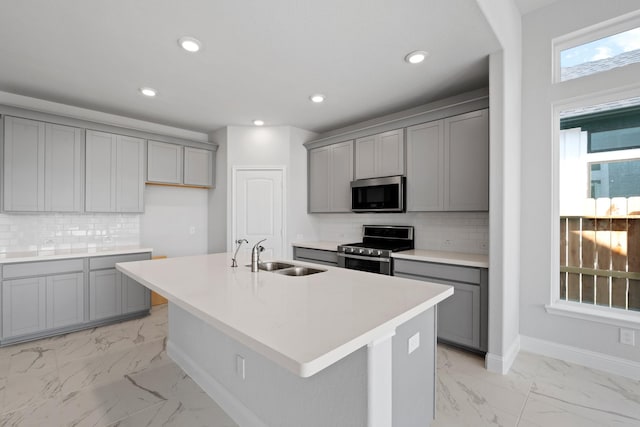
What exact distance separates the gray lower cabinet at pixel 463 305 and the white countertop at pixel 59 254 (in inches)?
134

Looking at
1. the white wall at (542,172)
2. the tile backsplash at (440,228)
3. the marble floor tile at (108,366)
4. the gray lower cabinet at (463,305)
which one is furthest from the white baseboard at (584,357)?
the marble floor tile at (108,366)

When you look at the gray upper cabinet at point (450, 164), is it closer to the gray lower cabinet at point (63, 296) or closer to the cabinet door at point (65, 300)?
the gray lower cabinet at point (63, 296)

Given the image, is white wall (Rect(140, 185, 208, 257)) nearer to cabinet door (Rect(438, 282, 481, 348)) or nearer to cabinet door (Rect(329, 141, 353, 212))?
cabinet door (Rect(329, 141, 353, 212))

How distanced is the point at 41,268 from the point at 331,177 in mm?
3455

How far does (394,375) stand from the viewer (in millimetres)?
1437

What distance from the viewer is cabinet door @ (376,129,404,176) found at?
353 cm

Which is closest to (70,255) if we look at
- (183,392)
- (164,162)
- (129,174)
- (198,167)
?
(129,174)

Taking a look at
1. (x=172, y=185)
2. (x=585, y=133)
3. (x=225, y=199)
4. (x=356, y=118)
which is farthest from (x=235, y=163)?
(x=585, y=133)

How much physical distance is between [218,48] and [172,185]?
2538mm

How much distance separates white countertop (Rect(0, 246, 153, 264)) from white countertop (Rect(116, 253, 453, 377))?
1.55 metres

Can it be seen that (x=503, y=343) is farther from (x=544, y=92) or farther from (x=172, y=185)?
(x=172, y=185)

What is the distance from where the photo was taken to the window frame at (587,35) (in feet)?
7.65

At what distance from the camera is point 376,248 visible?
3.53m

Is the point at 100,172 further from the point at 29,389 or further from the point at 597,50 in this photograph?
the point at 597,50
